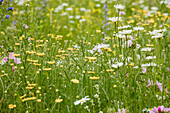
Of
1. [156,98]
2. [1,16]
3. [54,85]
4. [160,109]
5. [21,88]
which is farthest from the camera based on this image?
[1,16]

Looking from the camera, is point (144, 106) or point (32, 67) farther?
point (32, 67)

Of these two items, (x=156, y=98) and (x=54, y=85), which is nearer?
(x=156, y=98)

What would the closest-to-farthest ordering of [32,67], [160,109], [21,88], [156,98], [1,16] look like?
[160,109] < [156,98] < [21,88] < [32,67] < [1,16]

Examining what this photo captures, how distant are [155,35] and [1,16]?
67.8 inches

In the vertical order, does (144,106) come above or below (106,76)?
below

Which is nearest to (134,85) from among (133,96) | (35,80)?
(133,96)

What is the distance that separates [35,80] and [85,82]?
1.54ft

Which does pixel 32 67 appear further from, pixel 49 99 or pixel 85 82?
pixel 85 82

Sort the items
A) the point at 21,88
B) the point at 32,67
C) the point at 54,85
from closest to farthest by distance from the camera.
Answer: the point at 54,85
the point at 21,88
the point at 32,67

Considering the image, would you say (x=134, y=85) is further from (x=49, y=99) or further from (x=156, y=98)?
(x=49, y=99)

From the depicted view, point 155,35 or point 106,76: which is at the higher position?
point 155,35

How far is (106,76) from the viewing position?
2369mm

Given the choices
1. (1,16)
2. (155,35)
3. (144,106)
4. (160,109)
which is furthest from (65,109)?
(1,16)

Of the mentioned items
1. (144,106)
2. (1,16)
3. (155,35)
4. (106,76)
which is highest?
(1,16)
